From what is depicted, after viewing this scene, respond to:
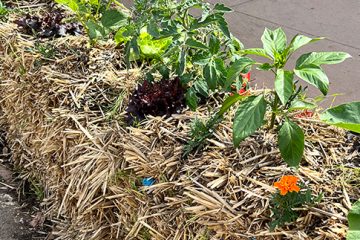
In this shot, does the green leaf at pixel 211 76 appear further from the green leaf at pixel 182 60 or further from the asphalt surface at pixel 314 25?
the asphalt surface at pixel 314 25

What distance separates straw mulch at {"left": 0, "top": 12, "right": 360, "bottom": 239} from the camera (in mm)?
2291

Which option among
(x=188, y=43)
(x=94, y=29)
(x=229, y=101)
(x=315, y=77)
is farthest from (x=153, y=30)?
(x=315, y=77)

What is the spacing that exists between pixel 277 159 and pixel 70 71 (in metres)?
1.67

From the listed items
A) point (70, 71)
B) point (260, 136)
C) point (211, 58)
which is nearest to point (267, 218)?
point (260, 136)

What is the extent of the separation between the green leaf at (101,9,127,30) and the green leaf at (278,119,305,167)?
1304mm

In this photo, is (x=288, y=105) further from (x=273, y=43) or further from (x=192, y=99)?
(x=192, y=99)

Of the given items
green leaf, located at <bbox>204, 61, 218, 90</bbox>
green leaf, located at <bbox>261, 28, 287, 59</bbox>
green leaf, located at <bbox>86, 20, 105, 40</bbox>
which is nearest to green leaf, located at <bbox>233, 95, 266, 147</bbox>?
green leaf, located at <bbox>261, 28, 287, 59</bbox>

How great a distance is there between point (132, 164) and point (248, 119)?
2.21 feet

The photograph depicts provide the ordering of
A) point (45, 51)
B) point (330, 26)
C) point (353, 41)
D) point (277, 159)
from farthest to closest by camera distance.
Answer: point (330, 26), point (353, 41), point (45, 51), point (277, 159)

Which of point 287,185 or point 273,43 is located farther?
point 273,43

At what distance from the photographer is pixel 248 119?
7.87ft

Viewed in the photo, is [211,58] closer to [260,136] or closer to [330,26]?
[260,136]

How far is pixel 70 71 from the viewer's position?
3.58 meters

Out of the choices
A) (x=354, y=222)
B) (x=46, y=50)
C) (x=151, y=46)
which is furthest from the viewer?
(x=46, y=50)
